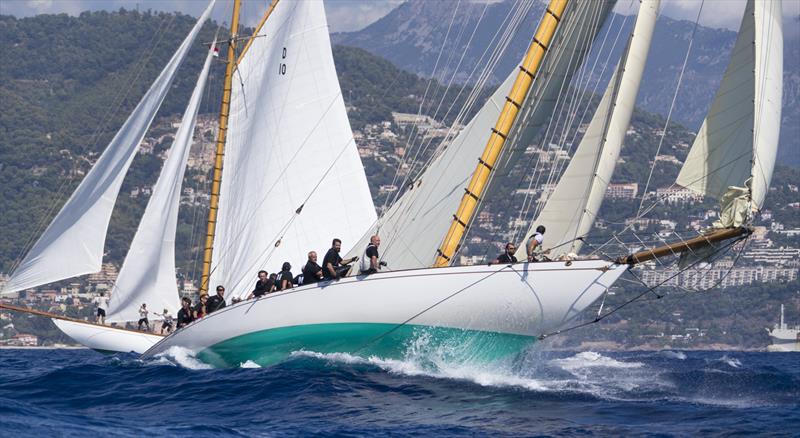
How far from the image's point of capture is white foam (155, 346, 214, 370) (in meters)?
28.3

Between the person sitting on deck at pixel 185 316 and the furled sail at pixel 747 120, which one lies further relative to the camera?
the person sitting on deck at pixel 185 316

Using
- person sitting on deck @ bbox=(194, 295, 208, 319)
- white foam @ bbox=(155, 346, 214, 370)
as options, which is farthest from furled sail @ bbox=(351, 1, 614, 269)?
person sitting on deck @ bbox=(194, 295, 208, 319)

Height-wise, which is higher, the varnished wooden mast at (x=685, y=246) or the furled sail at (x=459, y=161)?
the furled sail at (x=459, y=161)

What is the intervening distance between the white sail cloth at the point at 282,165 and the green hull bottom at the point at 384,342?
8.08 m

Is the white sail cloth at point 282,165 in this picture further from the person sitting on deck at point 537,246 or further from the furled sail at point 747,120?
the furled sail at point 747,120

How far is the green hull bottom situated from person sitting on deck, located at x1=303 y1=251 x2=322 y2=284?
2.93ft

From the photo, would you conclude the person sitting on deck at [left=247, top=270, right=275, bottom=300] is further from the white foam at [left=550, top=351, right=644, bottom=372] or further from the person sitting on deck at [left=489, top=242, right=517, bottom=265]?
the white foam at [left=550, top=351, right=644, bottom=372]

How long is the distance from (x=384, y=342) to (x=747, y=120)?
7.73 m

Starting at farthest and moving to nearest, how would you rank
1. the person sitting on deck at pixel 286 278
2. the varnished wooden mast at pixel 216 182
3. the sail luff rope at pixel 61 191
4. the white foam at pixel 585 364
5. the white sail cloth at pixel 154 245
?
the varnished wooden mast at pixel 216 182 < the sail luff rope at pixel 61 191 < the white sail cloth at pixel 154 245 < the white foam at pixel 585 364 < the person sitting on deck at pixel 286 278

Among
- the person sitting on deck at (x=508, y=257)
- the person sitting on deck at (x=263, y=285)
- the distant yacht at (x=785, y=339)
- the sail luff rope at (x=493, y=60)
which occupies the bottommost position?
the distant yacht at (x=785, y=339)

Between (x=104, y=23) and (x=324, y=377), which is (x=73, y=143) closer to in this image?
(x=104, y=23)

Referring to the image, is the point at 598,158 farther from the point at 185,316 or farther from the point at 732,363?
the point at 732,363

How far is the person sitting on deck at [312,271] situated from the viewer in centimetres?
2531

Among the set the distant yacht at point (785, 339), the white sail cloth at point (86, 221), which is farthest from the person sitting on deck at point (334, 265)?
the distant yacht at point (785, 339)
